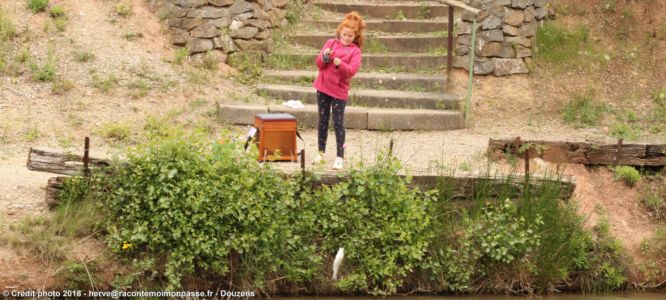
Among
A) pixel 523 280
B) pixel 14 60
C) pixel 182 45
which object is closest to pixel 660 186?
pixel 523 280

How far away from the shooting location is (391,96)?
1177 cm

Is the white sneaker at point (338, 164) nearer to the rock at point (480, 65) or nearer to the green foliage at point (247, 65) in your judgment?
the green foliage at point (247, 65)

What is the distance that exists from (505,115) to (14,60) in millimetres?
5735

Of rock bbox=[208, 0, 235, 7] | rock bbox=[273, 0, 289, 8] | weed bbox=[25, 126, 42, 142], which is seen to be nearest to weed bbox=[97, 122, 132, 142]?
weed bbox=[25, 126, 42, 142]

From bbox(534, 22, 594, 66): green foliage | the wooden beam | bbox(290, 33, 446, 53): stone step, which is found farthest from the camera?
bbox(290, 33, 446, 53): stone step

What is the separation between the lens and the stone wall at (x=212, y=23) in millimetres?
12352

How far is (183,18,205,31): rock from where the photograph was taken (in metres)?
12.4

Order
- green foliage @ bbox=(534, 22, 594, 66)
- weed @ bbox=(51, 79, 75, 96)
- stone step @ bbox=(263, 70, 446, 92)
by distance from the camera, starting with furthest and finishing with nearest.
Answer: green foliage @ bbox=(534, 22, 594, 66) < stone step @ bbox=(263, 70, 446, 92) < weed @ bbox=(51, 79, 75, 96)

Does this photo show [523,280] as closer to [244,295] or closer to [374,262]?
[374,262]

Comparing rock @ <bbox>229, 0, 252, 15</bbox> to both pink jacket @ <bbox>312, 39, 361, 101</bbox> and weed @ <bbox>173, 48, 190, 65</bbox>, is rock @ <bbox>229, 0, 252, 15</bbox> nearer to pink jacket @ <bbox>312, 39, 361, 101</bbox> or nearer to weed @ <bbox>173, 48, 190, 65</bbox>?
weed @ <bbox>173, 48, 190, 65</bbox>

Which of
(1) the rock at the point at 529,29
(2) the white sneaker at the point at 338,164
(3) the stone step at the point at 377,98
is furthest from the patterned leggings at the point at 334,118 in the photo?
(1) the rock at the point at 529,29

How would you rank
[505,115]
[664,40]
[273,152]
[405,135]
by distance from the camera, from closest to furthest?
[273,152]
[405,135]
[505,115]
[664,40]

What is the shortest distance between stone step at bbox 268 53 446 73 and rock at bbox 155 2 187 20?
1223mm

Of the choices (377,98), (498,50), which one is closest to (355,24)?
(377,98)
